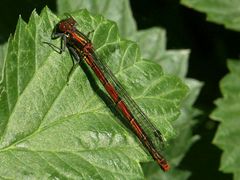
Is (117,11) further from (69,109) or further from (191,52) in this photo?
(69,109)

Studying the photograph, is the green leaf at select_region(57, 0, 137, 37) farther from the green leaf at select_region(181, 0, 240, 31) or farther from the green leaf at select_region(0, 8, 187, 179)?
the green leaf at select_region(0, 8, 187, 179)

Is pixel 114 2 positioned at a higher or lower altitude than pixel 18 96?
lower

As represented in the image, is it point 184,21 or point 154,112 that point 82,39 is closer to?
point 154,112

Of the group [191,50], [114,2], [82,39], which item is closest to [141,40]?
[114,2]

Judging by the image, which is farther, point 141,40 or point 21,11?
point 141,40

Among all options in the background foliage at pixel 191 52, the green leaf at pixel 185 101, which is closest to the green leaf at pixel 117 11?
the background foliage at pixel 191 52

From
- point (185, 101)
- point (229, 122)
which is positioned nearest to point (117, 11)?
point (185, 101)
